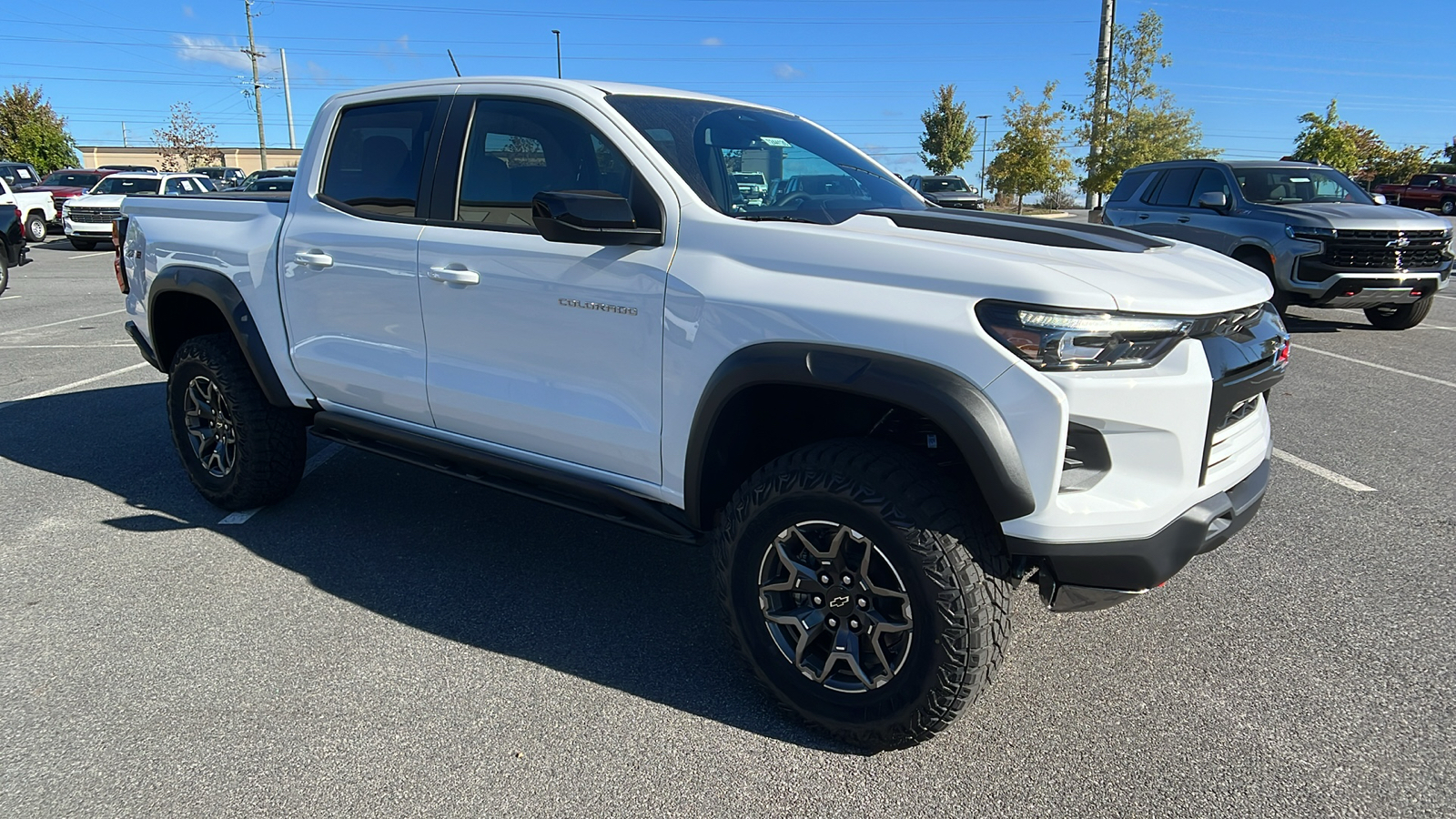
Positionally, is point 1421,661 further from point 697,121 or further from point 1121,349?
point 697,121

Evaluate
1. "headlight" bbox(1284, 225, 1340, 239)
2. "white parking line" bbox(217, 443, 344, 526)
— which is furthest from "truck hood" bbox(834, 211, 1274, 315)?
"headlight" bbox(1284, 225, 1340, 239)

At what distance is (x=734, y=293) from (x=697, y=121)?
972mm

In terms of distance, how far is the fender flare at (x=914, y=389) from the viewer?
2311mm

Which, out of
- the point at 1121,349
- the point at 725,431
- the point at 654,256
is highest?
the point at 654,256

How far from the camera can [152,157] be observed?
76.8 meters

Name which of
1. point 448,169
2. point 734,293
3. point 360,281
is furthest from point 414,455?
point 734,293

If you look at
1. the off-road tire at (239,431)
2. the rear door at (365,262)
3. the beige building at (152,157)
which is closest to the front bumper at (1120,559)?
the rear door at (365,262)

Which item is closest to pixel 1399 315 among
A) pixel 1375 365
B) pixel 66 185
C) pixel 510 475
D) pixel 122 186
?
pixel 1375 365

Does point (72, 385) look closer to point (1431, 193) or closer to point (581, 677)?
point (581, 677)

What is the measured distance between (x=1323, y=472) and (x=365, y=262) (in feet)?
16.3

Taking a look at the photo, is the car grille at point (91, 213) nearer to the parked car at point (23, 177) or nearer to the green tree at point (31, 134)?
the parked car at point (23, 177)

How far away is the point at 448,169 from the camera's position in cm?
357

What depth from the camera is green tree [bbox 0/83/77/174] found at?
52.2m

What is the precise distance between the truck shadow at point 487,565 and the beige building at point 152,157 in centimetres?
7412
